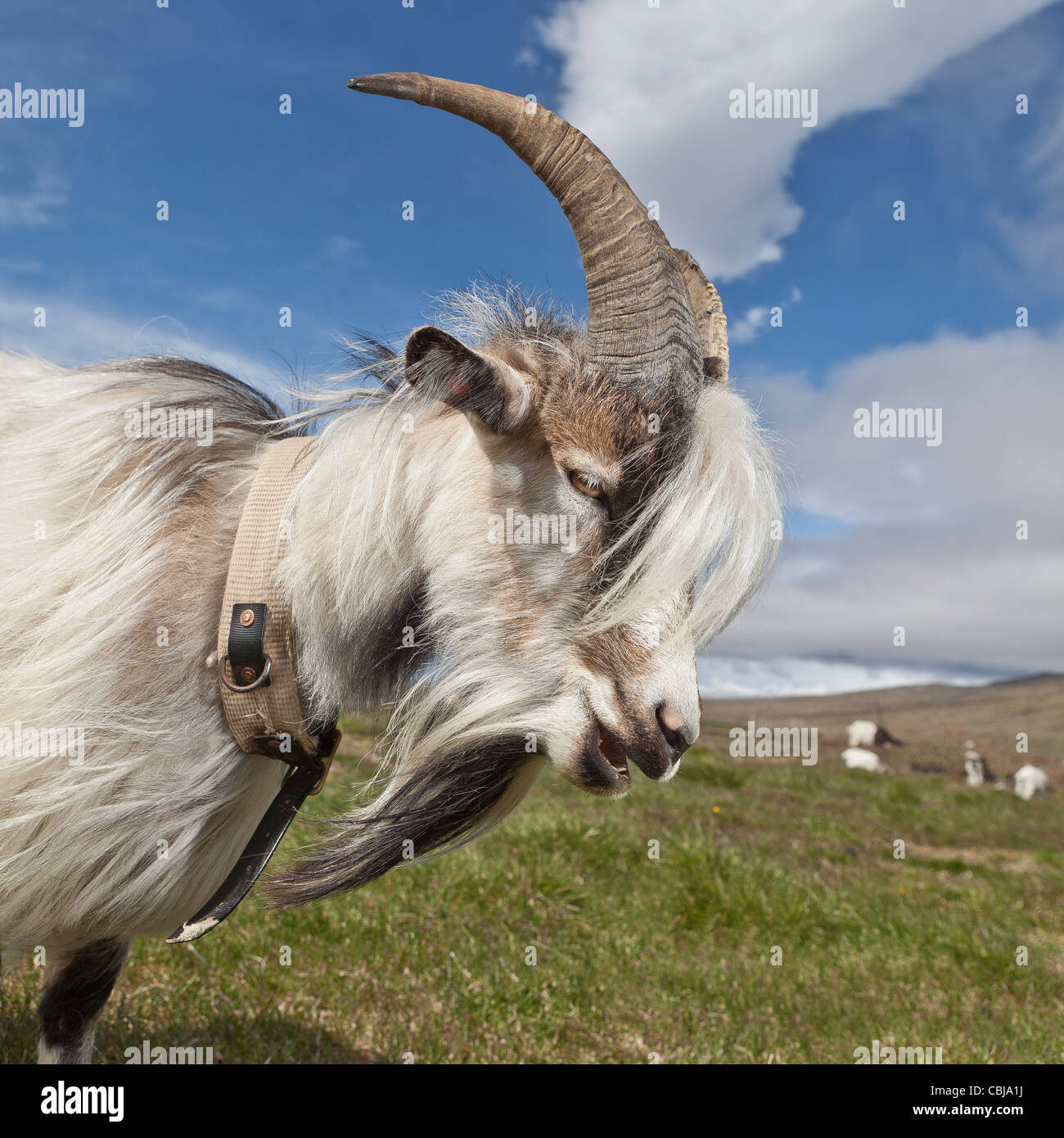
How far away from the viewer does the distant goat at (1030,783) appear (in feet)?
74.7

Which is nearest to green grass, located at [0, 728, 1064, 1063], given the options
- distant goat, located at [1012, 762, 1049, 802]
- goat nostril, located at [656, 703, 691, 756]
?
goat nostril, located at [656, 703, 691, 756]

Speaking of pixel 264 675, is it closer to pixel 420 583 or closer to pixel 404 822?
pixel 420 583

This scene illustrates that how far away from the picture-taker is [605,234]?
239 cm

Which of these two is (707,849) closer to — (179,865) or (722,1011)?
(722,1011)

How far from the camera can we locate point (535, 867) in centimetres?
596

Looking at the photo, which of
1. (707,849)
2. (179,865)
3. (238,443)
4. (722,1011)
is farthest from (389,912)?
(238,443)

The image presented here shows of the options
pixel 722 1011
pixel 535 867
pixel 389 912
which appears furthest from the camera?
pixel 535 867

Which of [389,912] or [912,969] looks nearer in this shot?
[389,912]

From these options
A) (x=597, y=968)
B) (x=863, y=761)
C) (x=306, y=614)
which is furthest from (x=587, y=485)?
(x=863, y=761)

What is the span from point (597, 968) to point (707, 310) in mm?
3907

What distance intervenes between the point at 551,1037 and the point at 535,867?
5.58 ft

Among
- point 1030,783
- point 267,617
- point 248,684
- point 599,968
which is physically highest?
point 267,617

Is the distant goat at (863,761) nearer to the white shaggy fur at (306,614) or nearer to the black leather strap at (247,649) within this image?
the white shaggy fur at (306,614)

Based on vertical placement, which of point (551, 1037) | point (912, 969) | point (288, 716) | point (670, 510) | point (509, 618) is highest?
point (670, 510)
